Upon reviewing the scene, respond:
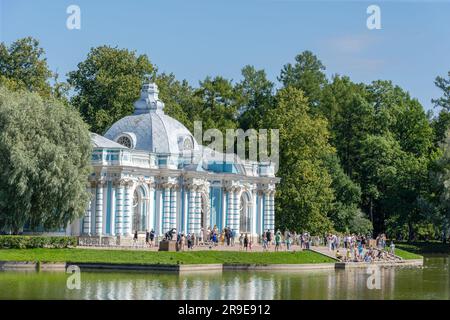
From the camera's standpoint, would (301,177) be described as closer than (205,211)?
No

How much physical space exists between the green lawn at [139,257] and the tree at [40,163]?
2.71 meters

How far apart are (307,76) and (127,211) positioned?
41313 mm

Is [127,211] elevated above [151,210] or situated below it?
below

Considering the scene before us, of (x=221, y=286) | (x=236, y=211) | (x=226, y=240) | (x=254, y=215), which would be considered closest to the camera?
(x=221, y=286)

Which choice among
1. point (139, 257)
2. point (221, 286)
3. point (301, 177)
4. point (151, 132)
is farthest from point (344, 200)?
point (221, 286)

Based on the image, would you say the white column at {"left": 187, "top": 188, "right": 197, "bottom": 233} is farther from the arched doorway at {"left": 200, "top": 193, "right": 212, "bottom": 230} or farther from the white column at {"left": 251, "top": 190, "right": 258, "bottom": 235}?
the white column at {"left": 251, "top": 190, "right": 258, "bottom": 235}

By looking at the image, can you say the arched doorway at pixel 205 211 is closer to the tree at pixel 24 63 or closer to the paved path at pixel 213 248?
the paved path at pixel 213 248

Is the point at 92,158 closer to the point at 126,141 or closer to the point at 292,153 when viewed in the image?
the point at 126,141

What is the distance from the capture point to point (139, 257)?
5166 cm

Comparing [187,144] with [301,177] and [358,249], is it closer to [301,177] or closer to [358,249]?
[301,177]

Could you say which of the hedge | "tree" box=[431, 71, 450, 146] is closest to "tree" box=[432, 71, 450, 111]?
"tree" box=[431, 71, 450, 146]

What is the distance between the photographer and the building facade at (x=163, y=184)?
61062 millimetres

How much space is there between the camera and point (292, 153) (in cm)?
7900

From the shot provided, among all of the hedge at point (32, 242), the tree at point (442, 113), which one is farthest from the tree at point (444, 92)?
the hedge at point (32, 242)
